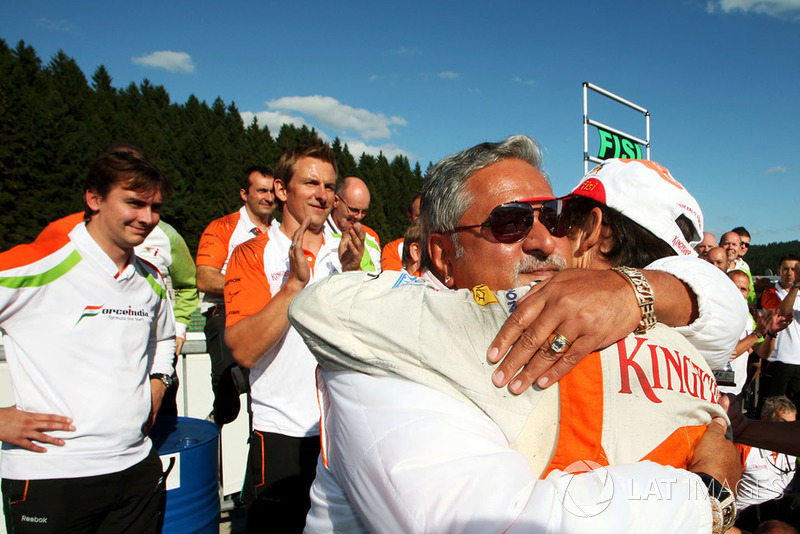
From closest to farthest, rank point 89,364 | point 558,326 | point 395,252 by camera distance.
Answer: point 558,326, point 89,364, point 395,252

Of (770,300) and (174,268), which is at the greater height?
(174,268)

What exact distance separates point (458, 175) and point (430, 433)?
106 centimetres

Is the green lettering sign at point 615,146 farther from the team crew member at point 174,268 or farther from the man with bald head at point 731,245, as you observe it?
the team crew member at point 174,268

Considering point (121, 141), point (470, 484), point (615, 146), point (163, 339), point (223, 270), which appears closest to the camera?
point (470, 484)

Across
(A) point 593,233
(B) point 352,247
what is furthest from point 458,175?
(B) point 352,247

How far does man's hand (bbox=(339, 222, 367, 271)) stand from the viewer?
292 cm

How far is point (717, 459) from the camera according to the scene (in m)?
1.17

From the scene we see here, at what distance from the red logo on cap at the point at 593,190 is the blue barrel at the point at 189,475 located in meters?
2.81

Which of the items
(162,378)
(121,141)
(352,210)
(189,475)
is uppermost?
(121,141)

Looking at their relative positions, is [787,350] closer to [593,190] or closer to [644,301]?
[593,190]

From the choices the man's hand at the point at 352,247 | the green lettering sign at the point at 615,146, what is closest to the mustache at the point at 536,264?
the man's hand at the point at 352,247

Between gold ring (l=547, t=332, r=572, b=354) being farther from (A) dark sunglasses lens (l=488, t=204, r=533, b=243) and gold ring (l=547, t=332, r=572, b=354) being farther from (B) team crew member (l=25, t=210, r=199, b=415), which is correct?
(B) team crew member (l=25, t=210, r=199, b=415)

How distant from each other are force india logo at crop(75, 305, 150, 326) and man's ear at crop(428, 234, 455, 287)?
1.83 m

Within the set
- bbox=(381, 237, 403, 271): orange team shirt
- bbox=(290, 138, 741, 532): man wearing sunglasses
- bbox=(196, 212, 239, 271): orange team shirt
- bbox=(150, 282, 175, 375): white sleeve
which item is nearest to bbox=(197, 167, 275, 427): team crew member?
bbox=(196, 212, 239, 271): orange team shirt
